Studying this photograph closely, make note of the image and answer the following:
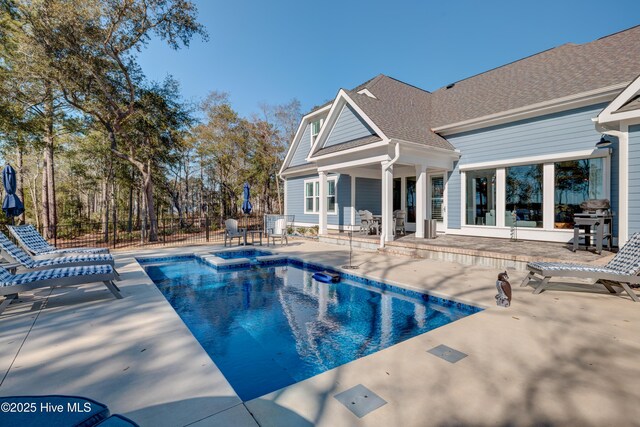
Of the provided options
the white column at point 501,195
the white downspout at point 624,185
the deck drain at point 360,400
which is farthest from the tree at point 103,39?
the white downspout at point 624,185

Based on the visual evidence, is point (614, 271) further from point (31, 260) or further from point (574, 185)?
point (31, 260)

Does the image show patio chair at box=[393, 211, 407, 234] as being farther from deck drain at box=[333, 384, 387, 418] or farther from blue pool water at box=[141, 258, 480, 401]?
deck drain at box=[333, 384, 387, 418]

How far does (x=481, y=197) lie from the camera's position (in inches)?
393

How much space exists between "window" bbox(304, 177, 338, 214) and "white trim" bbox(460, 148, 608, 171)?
5856 mm

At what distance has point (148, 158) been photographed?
1514 cm

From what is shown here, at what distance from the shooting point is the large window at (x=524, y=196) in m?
8.71

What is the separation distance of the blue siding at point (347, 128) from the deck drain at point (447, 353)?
8.08 metres

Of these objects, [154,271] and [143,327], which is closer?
[143,327]

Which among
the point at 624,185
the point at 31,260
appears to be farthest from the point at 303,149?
the point at 624,185

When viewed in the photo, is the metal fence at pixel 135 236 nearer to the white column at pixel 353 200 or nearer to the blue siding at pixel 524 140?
the white column at pixel 353 200

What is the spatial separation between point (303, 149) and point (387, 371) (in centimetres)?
1434

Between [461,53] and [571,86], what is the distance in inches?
436

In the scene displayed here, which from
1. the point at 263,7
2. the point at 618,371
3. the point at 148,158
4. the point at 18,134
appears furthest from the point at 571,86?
the point at 18,134

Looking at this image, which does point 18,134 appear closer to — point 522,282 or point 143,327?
point 143,327
